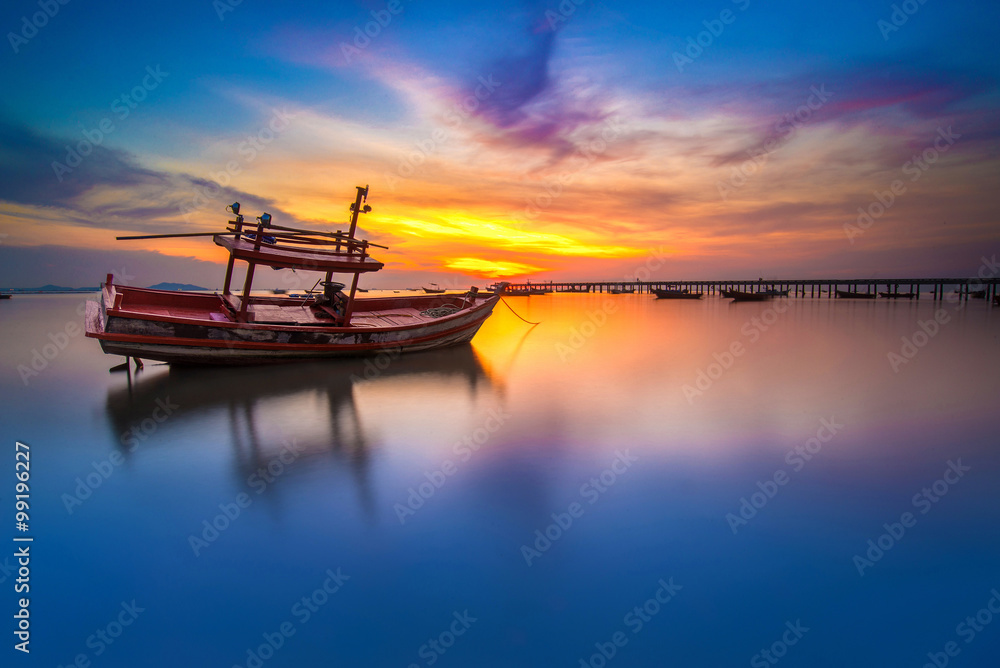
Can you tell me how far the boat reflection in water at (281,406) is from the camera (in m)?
4.61

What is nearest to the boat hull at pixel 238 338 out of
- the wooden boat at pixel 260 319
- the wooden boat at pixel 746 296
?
the wooden boat at pixel 260 319

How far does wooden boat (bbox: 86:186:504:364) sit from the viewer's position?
24.2 feet

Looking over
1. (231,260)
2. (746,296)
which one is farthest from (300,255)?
(746,296)

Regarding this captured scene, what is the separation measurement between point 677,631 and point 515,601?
0.84 metres

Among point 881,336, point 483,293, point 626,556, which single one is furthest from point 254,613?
point 881,336

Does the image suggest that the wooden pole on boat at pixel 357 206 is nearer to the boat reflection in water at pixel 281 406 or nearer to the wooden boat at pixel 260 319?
the wooden boat at pixel 260 319

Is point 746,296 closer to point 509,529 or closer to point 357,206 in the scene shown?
point 357,206

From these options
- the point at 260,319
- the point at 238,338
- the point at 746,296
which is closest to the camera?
the point at 238,338

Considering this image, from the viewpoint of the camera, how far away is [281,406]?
256 inches

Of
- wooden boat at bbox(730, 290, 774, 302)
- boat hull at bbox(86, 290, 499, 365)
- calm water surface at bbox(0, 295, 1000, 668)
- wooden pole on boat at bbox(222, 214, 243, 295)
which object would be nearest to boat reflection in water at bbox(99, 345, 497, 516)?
calm water surface at bbox(0, 295, 1000, 668)

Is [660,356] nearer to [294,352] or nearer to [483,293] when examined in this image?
[483,293]

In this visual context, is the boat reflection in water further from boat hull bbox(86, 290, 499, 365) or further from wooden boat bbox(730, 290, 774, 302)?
wooden boat bbox(730, 290, 774, 302)

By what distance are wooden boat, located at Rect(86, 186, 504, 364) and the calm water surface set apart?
1085 millimetres

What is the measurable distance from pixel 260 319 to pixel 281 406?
364cm
